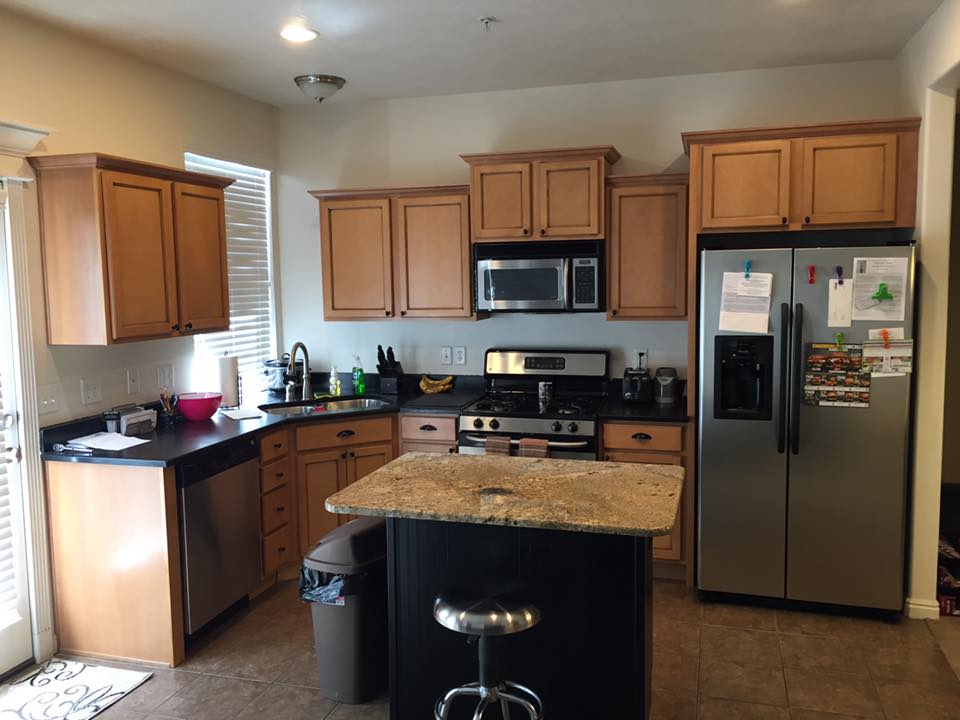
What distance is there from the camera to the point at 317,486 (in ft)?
14.0

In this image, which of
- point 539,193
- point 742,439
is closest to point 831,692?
point 742,439

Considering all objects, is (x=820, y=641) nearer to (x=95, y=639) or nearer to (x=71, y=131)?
(x=95, y=639)

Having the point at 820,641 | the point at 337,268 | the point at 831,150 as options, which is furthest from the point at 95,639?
the point at 831,150

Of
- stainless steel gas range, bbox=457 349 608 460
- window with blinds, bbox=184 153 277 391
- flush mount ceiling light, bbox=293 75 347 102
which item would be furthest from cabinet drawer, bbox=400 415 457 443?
flush mount ceiling light, bbox=293 75 347 102

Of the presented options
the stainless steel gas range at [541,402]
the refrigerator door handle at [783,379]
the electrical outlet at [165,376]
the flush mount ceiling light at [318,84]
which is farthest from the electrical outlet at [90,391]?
the refrigerator door handle at [783,379]

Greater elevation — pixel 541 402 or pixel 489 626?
pixel 541 402

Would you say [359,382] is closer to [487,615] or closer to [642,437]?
[642,437]

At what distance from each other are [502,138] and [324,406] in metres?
1.97

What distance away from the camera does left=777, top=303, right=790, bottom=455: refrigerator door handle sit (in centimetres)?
358

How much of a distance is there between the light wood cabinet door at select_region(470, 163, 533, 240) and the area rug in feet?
9.05

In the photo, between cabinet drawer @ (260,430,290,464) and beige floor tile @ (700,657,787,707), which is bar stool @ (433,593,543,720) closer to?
beige floor tile @ (700,657,787,707)

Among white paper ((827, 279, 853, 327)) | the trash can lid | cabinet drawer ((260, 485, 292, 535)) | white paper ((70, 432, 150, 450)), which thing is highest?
white paper ((827, 279, 853, 327))

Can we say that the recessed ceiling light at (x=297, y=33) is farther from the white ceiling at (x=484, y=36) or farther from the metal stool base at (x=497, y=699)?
A: the metal stool base at (x=497, y=699)

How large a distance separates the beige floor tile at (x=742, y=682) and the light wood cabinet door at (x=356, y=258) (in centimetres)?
263
